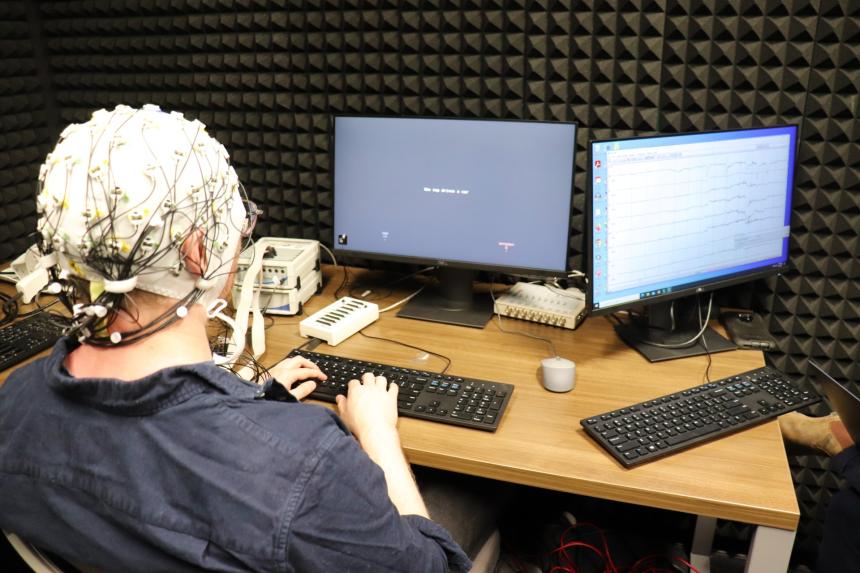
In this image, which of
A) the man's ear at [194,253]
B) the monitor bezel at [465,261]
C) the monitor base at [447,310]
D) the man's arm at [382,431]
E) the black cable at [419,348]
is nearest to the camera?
the man's ear at [194,253]

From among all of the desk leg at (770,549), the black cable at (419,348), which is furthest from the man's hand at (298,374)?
the desk leg at (770,549)

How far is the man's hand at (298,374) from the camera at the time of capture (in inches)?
61.9

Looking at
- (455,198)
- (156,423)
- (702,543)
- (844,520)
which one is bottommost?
(702,543)

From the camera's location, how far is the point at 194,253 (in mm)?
1015

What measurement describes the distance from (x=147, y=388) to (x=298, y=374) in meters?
0.70

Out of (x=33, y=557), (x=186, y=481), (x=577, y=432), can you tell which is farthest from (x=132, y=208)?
(x=577, y=432)

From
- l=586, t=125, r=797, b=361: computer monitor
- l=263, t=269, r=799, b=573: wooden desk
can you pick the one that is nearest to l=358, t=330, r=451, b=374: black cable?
l=263, t=269, r=799, b=573: wooden desk

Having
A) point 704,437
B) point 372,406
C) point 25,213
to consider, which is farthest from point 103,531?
point 25,213

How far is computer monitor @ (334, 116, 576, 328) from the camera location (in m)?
1.84

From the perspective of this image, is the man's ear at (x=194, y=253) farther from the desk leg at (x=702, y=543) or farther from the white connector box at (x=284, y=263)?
the desk leg at (x=702, y=543)

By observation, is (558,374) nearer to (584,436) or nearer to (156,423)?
(584,436)

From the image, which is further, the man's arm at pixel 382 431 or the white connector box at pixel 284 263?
the white connector box at pixel 284 263

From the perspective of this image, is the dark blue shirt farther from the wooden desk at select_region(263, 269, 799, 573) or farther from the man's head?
the wooden desk at select_region(263, 269, 799, 573)

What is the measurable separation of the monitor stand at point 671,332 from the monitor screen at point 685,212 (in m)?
0.10
